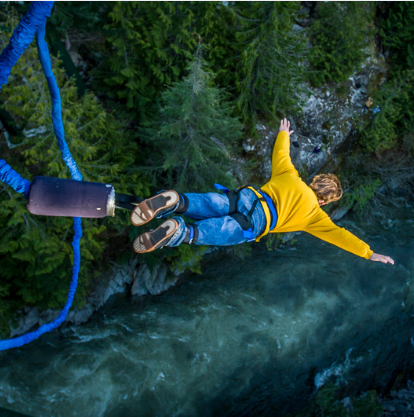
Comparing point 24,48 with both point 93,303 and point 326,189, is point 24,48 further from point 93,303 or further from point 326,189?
point 93,303

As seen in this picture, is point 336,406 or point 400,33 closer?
point 336,406

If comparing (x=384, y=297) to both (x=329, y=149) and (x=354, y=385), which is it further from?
(x=329, y=149)

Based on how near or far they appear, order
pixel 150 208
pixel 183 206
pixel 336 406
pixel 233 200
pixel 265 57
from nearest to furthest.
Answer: pixel 150 208
pixel 183 206
pixel 233 200
pixel 265 57
pixel 336 406

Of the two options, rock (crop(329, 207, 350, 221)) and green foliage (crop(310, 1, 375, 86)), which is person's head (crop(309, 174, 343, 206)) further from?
rock (crop(329, 207, 350, 221))

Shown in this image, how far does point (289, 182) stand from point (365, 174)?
8.06 m

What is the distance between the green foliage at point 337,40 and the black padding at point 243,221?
256 inches

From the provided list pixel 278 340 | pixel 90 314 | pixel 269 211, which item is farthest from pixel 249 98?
pixel 90 314

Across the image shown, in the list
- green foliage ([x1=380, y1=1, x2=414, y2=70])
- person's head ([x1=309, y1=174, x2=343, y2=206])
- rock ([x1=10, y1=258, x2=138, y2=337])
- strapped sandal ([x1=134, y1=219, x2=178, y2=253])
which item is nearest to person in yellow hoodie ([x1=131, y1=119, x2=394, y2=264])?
person's head ([x1=309, y1=174, x2=343, y2=206])

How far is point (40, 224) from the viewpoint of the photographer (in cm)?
574

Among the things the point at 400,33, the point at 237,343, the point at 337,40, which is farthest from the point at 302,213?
the point at 400,33

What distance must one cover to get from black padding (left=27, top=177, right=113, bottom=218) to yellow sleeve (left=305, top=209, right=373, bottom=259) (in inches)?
104

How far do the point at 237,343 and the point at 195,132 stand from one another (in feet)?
19.7

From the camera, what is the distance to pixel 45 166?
5.96 m

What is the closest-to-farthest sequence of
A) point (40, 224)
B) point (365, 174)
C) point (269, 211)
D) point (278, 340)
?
point (269, 211)
point (40, 224)
point (278, 340)
point (365, 174)
